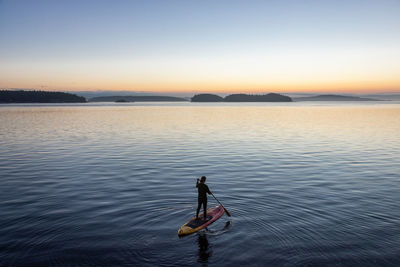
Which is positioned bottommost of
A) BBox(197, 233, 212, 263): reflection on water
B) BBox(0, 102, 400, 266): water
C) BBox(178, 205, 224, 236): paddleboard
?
BBox(197, 233, 212, 263): reflection on water

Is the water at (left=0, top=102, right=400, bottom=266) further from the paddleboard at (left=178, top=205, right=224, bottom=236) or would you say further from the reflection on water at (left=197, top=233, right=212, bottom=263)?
the paddleboard at (left=178, top=205, right=224, bottom=236)

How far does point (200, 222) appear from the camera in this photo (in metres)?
15.6

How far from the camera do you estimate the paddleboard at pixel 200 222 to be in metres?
14.5

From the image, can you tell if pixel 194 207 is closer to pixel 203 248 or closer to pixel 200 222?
pixel 200 222

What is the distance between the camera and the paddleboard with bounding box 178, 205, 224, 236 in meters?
14.5

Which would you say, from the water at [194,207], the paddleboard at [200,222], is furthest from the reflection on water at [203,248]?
the paddleboard at [200,222]

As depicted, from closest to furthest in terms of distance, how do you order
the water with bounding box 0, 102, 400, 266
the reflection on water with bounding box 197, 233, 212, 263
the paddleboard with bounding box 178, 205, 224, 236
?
the reflection on water with bounding box 197, 233, 212, 263, the water with bounding box 0, 102, 400, 266, the paddleboard with bounding box 178, 205, 224, 236

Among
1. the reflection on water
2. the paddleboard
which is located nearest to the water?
the reflection on water

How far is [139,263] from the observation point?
39.3ft

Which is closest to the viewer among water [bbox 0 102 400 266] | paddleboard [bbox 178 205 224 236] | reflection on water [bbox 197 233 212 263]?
reflection on water [bbox 197 233 212 263]

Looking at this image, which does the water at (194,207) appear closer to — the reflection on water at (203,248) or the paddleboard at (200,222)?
the reflection on water at (203,248)

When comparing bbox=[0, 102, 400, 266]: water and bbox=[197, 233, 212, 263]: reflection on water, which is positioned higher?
bbox=[0, 102, 400, 266]: water

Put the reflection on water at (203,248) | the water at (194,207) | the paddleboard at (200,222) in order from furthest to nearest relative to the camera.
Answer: the paddleboard at (200,222) < the water at (194,207) < the reflection on water at (203,248)

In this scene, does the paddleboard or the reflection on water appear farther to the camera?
the paddleboard
